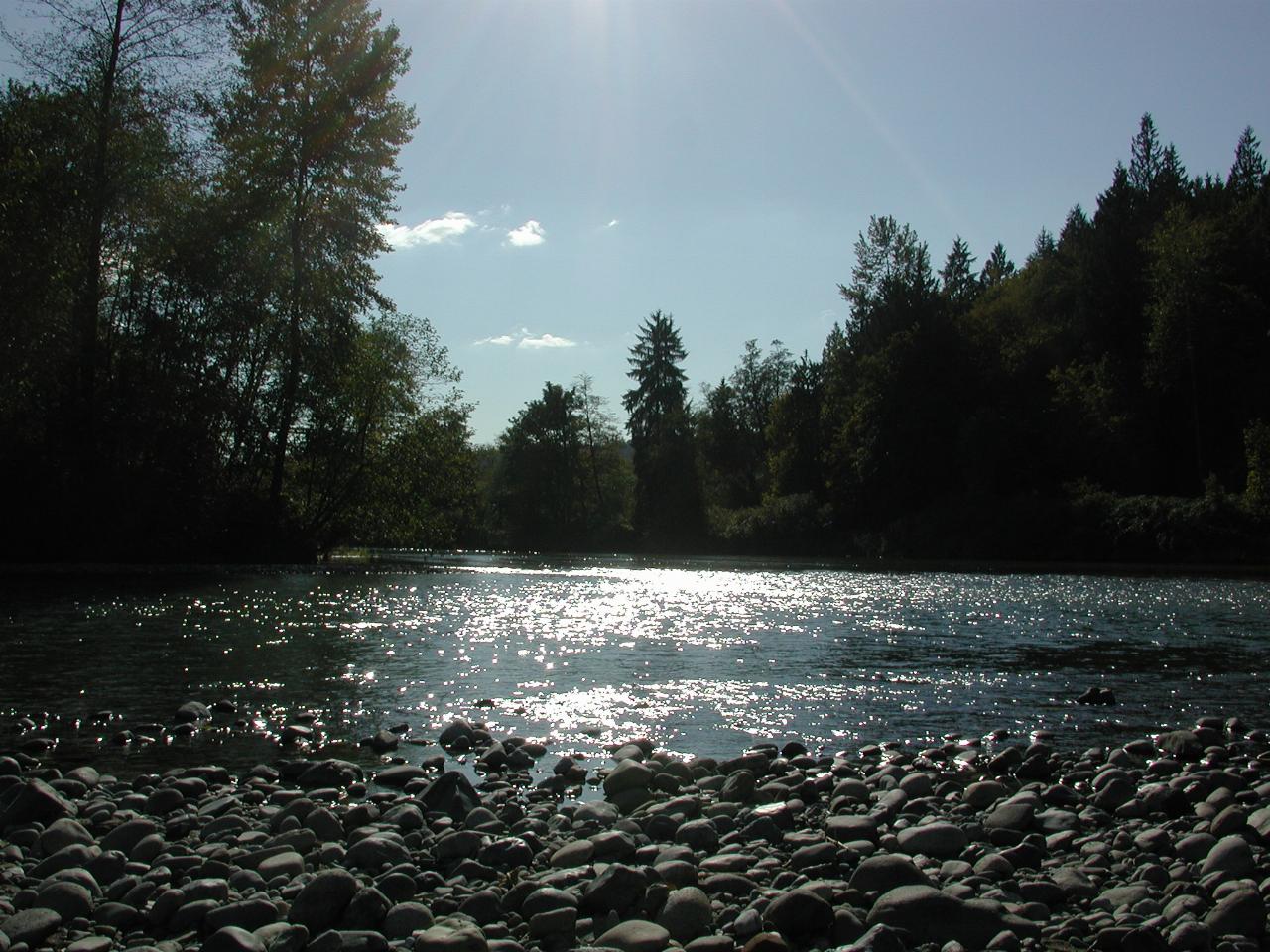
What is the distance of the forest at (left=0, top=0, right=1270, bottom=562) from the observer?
31562 millimetres

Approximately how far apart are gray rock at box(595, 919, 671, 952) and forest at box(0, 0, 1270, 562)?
3087 centimetres

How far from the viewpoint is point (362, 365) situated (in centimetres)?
4216

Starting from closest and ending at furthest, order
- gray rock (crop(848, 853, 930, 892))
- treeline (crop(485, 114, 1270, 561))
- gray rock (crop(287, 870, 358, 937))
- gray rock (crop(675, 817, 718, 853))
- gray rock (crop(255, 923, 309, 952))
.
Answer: gray rock (crop(255, 923, 309, 952)), gray rock (crop(287, 870, 358, 937)), gray rock (crop(848, 853, 930, 892)), gray rock (crop(675, 817, 718, 853)), treeline (crop(485, 114, 1270, 561))

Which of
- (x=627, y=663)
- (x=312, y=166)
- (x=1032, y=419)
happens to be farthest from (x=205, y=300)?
(x=1032, y=419)

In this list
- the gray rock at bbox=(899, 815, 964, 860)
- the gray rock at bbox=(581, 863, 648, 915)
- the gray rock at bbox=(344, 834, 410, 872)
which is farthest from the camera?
the gray rock at bbox=(899, 815, 964, 860)

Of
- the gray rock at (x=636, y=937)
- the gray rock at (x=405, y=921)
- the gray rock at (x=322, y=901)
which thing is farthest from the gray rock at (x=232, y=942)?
the gray rock at (x=636, y=937)

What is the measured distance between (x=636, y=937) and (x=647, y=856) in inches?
45.1

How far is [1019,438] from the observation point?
64750 millimetres

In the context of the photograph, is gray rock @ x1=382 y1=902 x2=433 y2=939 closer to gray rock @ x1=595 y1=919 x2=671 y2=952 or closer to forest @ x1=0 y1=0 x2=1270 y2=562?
gray rock @ x1=595 y1=919 x2=671 y2=952

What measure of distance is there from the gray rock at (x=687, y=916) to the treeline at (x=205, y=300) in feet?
102

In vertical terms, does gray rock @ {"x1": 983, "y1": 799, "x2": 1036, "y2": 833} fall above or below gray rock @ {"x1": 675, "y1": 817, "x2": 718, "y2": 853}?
above

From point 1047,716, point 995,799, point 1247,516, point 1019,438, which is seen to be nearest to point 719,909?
point 995,799

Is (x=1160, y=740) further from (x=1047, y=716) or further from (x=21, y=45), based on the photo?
(x=21, y=45)

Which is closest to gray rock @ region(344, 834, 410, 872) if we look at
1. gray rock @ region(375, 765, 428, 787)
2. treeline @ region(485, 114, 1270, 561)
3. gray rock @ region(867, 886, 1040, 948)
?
gray rock @ region(375, 765, 428, 787)
